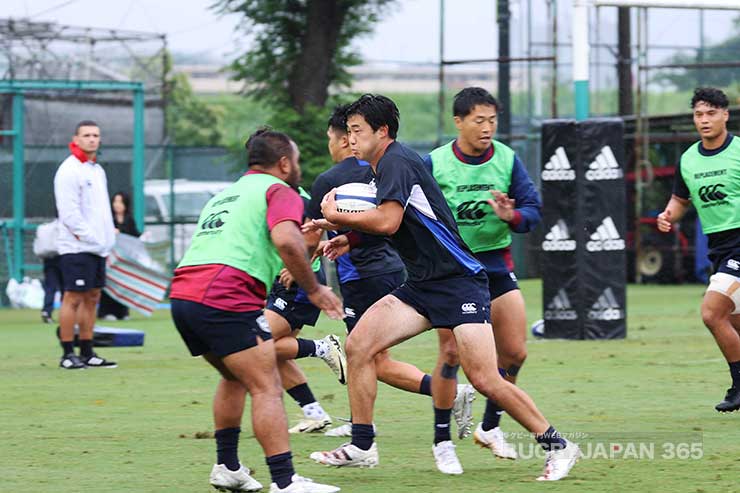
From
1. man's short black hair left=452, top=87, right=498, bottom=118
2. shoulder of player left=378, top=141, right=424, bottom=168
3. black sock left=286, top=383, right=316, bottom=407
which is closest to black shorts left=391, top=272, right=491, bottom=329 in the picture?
shoulder of player left=378, top=141, right=424, bottom=168

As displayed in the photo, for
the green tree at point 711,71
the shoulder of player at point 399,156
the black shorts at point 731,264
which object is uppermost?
the green tree at point 711,71

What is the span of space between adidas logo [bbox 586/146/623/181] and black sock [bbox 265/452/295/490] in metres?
10.4

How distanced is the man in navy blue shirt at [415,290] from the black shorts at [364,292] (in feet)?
5.57

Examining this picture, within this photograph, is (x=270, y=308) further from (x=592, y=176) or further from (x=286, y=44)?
(x=286, y=44)

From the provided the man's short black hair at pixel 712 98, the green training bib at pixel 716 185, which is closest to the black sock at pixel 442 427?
the green training bib at pixel 716 185

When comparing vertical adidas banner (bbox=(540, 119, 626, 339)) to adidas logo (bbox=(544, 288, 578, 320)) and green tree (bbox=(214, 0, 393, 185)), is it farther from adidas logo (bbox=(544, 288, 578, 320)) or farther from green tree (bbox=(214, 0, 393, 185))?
green tree (bbox=(214, 0, 393, 185))

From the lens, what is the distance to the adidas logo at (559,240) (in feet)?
55.5

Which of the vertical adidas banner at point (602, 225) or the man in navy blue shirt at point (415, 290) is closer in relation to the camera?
the man in navy blue shirt at point (415, 290)

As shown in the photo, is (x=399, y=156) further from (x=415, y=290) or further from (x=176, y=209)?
(x=176, y=209)

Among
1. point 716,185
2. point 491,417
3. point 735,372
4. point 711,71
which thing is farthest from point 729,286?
point 711,71

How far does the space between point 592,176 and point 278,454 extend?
10424mm

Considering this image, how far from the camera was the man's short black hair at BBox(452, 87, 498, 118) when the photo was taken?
8586mm

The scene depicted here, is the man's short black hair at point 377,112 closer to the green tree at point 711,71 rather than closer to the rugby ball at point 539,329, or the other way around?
the rugby ball at point 539,329

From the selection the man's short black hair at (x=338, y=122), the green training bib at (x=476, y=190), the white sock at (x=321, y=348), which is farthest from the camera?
the white sock at (x=321, y=348)
